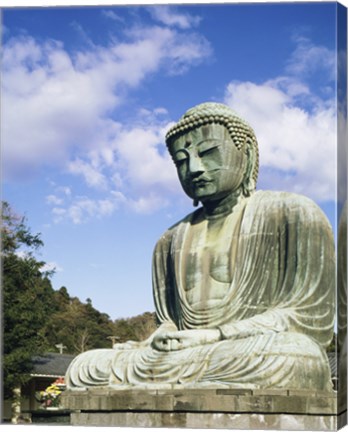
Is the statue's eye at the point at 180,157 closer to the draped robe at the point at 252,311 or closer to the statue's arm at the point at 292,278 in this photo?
the draped robe at the point at 252,311

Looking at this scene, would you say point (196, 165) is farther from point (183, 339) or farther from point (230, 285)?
point (183, 339)

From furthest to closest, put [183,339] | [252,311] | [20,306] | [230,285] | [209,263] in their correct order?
1. [20,306]
2. [209,263]
3. [230,285]
4. [252,311]
5. [183,339]

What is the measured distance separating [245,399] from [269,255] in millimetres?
2058

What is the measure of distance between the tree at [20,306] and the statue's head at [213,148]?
7.17 meters

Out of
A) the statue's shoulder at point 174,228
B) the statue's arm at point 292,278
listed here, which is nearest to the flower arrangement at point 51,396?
the statue's shoulder at point 174,228

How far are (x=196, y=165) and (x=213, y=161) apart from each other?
21 centimetres

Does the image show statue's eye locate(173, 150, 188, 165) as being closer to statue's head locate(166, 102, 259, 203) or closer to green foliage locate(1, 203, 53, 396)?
statue's head locate(166, 102, 259, 203)

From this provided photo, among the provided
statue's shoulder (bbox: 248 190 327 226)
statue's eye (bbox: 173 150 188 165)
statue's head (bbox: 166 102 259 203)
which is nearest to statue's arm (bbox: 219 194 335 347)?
statue's shoulder (bbox: 248 190 327 226)

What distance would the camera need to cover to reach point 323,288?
36.2 ft

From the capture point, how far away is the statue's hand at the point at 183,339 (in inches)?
425

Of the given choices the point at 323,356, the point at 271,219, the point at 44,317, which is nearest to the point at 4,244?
the point at 44,317

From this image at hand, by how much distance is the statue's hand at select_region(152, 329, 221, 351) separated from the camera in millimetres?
10805

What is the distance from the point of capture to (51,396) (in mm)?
20766

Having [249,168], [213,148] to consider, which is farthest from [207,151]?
[249,168]
